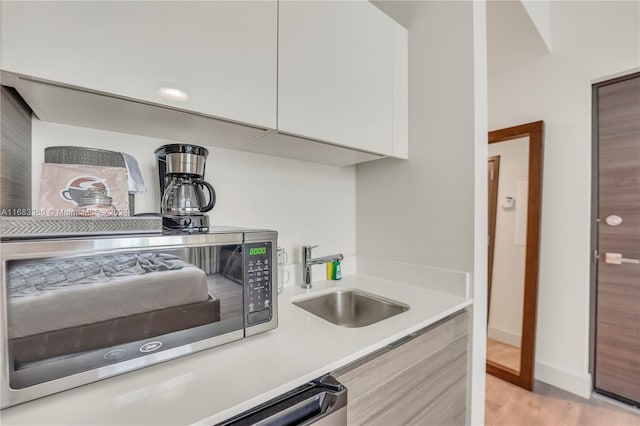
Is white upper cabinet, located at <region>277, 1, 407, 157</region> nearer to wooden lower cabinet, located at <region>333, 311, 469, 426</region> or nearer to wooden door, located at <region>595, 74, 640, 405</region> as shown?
wooden lower cabinet, located at <region>333, 311, 469, 426</region>

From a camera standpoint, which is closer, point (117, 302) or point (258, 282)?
point (117, 302)

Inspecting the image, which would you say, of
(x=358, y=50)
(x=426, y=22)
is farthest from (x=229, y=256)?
(x=426, y=22)

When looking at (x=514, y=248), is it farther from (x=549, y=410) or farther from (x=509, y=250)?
(x=549, y=410)

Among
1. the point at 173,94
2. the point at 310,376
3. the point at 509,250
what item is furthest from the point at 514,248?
the point at 173,94

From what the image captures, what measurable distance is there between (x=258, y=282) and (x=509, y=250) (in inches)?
91.3

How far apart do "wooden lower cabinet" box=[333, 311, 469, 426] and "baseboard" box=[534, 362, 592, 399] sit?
1296 mm

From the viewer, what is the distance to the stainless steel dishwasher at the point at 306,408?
1.94 ft

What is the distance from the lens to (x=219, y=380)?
637 mm

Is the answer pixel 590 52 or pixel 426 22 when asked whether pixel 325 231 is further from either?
pixel 590 52

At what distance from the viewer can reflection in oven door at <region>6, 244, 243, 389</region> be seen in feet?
1.75

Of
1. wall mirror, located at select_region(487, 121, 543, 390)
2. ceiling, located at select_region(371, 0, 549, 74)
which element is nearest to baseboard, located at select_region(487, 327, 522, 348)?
wall mirror, located at select_region(487, 121, 543, 390)

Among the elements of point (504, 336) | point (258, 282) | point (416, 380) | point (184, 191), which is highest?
point (184, 191)

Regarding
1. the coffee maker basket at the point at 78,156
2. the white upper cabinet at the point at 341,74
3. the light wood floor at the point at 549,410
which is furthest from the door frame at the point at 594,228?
the coffee maker basket at the point at 78,156

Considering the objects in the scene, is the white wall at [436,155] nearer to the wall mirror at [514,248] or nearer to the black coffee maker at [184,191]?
the black coffee maker at [184,191]
